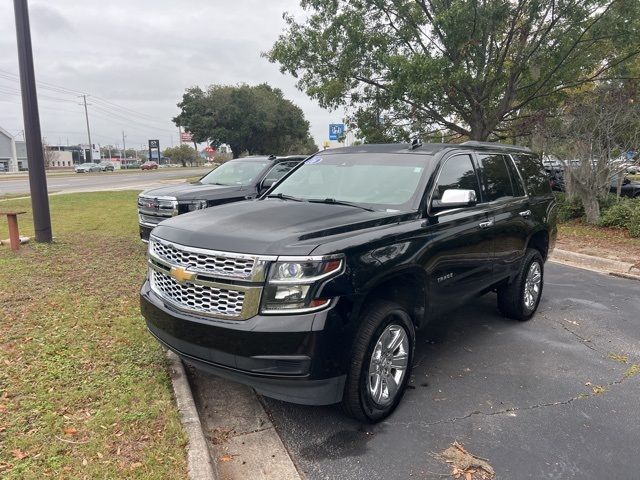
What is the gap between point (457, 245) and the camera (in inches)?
161

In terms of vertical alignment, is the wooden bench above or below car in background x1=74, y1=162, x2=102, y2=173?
below

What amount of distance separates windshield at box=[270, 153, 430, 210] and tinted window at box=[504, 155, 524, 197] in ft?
5.06

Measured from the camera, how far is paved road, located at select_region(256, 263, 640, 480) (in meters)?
2.96

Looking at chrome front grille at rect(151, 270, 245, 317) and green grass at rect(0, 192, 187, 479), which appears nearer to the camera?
green grass at rect(0, 192, 187, 479)

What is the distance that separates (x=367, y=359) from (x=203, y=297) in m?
1.11

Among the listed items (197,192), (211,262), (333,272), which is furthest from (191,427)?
(197,192)

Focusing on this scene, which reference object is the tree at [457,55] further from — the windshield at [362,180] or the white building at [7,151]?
the white building at [7,151]

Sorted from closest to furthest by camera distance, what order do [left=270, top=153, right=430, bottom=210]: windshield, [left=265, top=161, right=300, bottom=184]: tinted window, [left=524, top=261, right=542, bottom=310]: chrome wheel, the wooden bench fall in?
[left=270, top=153, right=430, bottom=210]: windshield < [left=524, top=261, right=542, bottom=310]: chrome wheel < the wooden bench < [left=265, top=161, right=300, bottom=184]: tinted window

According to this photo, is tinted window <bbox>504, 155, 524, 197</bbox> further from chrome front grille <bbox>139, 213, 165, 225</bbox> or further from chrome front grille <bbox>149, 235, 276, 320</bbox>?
chrome front grille <bbox>139, 213, 165, 225</bbox>

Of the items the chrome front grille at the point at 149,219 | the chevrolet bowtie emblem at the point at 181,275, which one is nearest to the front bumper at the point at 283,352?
the chevrolet bowtie emblem at the point at 181,275

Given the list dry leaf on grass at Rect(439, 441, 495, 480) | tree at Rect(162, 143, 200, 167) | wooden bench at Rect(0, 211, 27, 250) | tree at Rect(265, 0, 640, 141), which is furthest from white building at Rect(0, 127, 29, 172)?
dry leaf on grass at Rect(439, 441, 495, 480)

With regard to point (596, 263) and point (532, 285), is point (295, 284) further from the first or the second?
point (596, 263)

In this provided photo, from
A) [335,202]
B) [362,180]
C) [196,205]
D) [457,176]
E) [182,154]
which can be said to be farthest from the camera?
[182,154]

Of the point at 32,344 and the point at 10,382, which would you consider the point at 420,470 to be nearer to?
the point at 10,382
